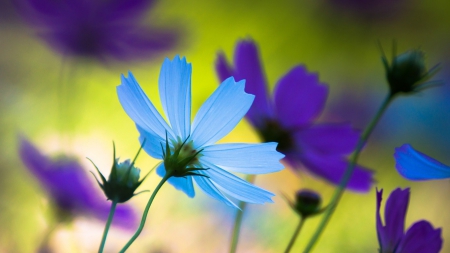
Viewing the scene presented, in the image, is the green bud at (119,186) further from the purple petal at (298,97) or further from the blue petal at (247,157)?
the purple petal at (298,97)

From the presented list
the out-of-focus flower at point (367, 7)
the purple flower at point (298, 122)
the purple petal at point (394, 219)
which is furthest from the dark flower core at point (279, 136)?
the out-of-focus flower at point (367, 7)

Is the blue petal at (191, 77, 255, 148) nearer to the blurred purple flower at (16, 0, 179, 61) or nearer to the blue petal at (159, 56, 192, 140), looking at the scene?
the blue petal at (159, 56, 192, 140)

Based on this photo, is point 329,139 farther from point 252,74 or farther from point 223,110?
point 223,110

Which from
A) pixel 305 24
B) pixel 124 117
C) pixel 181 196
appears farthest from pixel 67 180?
pixel 305 24

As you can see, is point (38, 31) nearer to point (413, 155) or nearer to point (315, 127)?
point (315, 127)

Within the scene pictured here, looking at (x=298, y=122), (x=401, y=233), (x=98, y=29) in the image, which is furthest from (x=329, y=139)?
(x=98, y=29)

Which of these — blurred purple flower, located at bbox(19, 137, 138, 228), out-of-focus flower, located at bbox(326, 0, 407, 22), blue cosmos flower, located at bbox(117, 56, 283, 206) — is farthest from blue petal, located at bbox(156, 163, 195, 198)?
out-of-focus flower, located at bbox(326, 0, 407, 22)
